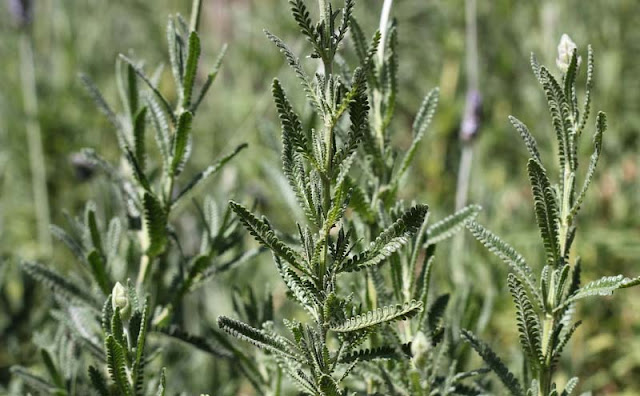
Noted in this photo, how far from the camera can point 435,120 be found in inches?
64.7

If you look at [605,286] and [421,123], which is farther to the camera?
[421,123]

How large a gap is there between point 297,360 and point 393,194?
156 mm

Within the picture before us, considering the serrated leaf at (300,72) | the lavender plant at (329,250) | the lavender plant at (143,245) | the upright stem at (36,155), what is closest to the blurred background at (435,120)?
the upright stem at (36,155)

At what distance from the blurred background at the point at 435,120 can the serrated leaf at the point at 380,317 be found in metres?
0.57

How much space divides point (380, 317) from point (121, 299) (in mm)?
159

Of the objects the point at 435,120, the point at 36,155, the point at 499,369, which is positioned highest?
the point at 435,120

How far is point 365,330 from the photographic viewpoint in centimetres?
42

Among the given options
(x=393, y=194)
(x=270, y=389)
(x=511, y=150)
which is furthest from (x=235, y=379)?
(x=511, y=150)

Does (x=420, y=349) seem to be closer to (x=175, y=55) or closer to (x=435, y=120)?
(x=175, y=55)

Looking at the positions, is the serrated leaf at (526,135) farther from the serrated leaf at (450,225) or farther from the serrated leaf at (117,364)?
the serrated leaf at (117,364)

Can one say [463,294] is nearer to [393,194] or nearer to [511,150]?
[393,194]

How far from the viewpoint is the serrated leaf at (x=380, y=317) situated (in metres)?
0.38

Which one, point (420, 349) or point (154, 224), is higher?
point (154, 224)

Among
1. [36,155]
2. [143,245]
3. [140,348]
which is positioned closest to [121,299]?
[140,348]
